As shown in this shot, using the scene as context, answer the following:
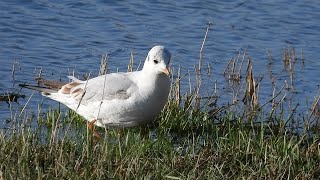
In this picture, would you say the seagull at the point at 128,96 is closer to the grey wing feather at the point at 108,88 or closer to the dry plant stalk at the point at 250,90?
the grey wing feather at the point at 108,88

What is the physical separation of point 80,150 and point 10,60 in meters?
4.83

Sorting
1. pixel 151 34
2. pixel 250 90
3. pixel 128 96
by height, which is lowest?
pixel 250 90

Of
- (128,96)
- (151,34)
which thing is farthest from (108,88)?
(151,34)

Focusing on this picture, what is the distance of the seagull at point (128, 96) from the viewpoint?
356 inches

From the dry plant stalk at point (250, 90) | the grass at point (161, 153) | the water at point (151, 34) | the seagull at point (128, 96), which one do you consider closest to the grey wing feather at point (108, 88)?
the seagull at point (128, 96)

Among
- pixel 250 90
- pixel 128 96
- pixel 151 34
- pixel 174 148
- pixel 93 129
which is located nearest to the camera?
pixel 174 148

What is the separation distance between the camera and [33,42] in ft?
44.9

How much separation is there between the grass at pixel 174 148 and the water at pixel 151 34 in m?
2.19

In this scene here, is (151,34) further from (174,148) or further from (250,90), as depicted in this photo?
(174,148)

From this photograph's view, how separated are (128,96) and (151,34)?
5410 millimetres

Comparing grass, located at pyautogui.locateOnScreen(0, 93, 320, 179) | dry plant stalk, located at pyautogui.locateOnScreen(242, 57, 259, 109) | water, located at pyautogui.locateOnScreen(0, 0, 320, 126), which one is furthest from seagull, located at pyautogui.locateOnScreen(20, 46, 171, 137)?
water, located at pyautogui.locateOnScreen(0, 0, 320, 126)

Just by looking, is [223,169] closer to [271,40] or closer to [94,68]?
[94,68]

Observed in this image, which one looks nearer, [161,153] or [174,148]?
[161,153]

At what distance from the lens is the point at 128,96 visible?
910 cm
